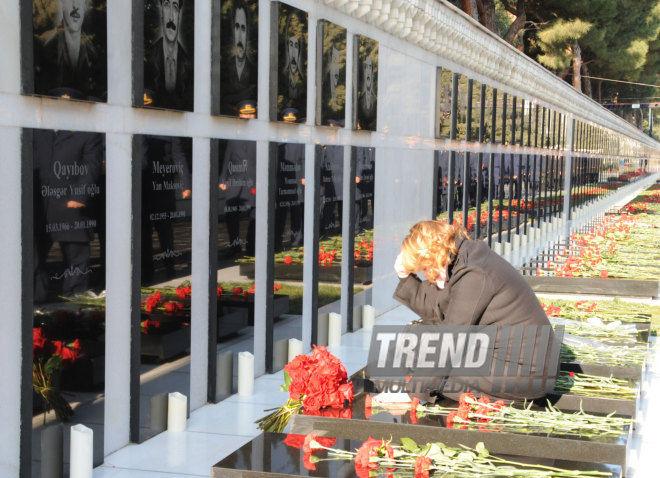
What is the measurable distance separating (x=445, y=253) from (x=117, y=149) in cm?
225

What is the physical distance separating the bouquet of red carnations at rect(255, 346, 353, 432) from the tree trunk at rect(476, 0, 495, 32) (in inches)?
1162

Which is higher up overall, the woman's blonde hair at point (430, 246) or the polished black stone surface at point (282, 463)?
the woman's blonde hair at point (430, 246)

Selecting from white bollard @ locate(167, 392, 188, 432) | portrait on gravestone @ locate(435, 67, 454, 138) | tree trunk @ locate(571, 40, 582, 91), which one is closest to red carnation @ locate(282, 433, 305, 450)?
white bollard @ locate(167, 392, 188, 432)

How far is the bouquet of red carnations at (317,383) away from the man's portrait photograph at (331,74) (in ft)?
15.8

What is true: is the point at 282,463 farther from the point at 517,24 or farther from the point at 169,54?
the point at 517,24

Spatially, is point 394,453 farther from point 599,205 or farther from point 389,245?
point 599,205

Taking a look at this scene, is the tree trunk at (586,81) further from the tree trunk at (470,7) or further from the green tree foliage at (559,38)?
the tree trunk at (470,7)

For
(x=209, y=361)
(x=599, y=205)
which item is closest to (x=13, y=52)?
(x=209, y=361)

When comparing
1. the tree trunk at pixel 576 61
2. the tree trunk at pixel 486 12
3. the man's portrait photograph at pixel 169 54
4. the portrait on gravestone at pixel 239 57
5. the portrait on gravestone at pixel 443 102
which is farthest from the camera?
the tree trunk at pixel 576 61

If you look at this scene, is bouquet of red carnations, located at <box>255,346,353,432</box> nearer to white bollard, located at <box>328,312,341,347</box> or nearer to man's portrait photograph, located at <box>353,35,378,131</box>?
white bollard, located at <box>328,312,341,347</box>

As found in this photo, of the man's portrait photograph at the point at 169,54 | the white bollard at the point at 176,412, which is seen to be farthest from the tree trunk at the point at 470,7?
the white bollard at the point at 176,412

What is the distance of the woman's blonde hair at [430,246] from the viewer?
5.06 m

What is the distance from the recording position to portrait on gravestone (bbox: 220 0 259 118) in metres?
7.78

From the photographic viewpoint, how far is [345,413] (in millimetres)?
5434
